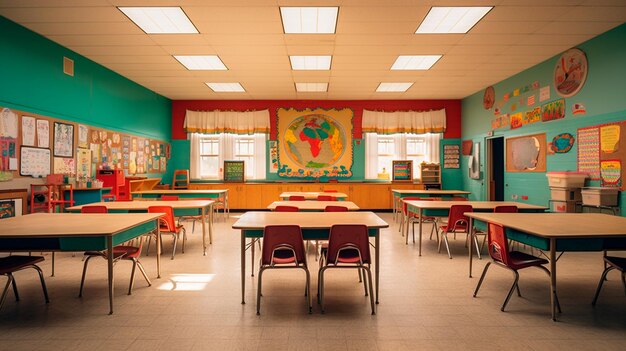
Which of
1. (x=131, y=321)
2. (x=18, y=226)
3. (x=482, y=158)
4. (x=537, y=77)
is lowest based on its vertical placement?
(x=131, y=321)

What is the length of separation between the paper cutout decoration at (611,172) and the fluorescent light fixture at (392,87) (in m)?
4.48

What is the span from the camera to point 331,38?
5793mm

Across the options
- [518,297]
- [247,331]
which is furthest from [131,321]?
[518,297]

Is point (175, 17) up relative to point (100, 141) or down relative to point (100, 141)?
up

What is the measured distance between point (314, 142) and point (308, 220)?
727 cm

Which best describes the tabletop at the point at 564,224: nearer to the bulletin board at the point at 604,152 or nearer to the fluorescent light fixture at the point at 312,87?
the bulletin board at the point at 604,152

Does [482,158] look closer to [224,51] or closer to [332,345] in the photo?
[224,51]

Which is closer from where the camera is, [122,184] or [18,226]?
[18,226]

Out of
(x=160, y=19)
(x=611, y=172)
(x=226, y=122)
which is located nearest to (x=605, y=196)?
(x=611, y=172)

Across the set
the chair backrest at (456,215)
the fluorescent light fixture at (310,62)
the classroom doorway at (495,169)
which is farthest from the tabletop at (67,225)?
the classroom doorway at (495,169)

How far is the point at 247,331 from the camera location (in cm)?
272

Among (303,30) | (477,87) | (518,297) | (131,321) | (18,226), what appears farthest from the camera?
(477,87)

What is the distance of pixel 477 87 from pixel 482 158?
1882 mm

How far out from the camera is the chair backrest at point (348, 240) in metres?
3.07
